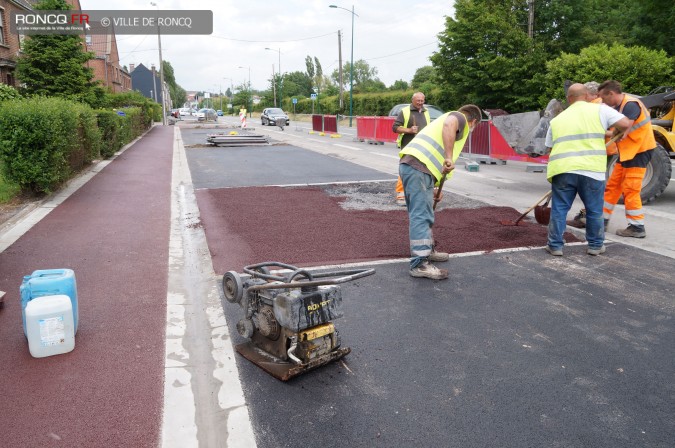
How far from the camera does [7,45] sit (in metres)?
24.5

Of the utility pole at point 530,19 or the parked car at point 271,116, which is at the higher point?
the utility pole at point 530,19

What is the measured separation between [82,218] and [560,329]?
6.42 meters

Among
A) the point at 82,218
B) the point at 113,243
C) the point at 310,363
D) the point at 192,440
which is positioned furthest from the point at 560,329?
the point at 82,218

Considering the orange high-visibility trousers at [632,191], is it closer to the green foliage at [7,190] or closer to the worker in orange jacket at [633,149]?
the worker in orange jacket at [633,149]

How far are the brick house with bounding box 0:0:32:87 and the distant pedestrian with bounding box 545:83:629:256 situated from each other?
25399 mm

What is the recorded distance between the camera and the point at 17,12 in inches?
1011

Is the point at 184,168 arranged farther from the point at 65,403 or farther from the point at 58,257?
the point at 65,403

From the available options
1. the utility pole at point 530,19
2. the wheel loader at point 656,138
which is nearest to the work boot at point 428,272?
the wheel loader at point 656,138

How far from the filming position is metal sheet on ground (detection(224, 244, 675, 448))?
8.93 feet

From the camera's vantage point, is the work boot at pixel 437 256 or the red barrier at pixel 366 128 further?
the red barrier at pixel 366 128

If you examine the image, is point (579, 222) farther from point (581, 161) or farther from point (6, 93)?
point (6, 93)

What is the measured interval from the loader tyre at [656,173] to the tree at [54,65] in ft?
74.0

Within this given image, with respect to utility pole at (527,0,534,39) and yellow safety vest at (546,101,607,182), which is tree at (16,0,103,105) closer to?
utility pole at (527,0,534,39)

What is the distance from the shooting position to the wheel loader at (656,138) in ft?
27.3
